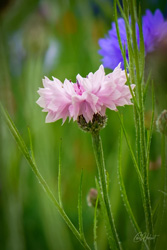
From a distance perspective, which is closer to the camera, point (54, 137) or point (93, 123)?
point (93, 123)

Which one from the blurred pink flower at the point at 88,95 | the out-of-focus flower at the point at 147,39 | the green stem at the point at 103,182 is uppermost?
the out-of-focus flower at the point at 147,39

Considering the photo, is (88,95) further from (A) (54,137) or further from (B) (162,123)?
(A) (54,137)

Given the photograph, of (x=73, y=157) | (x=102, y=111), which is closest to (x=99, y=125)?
(x=102, y=111)

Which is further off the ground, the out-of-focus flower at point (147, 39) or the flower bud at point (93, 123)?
the out-of-focus flower at point (147, 39)

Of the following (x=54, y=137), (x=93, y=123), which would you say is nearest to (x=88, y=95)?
(x=93, y=123)

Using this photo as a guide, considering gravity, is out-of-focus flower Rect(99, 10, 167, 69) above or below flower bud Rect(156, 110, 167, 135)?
above
